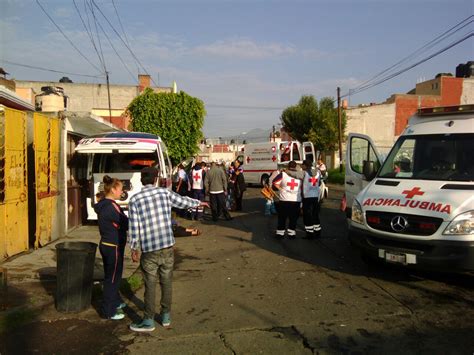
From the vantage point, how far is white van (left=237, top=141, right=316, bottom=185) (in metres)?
26.3

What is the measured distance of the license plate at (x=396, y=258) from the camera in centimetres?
613

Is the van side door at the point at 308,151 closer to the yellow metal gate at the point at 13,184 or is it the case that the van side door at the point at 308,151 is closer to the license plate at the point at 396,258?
the yellow metal gate at the point at 13,184

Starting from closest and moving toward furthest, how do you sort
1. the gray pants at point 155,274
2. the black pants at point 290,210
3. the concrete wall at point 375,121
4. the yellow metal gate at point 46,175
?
the gray pants at point 155,274, the yellow metal gate at point 46,175, the black pants at point 290,210, the concrete wall at point 375,121

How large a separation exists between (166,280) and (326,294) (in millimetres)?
2372

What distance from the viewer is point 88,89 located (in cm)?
4025

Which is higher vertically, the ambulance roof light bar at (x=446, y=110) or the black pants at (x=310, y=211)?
the ambulance roof light bar at (x=446, y=110)

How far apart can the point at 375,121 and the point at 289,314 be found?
44220mm

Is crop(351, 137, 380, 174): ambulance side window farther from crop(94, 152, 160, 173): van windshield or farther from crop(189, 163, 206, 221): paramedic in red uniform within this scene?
crop(189, 163, 206, 221): paramedic in red uniform

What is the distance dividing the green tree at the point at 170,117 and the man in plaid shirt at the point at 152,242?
16.2 metres

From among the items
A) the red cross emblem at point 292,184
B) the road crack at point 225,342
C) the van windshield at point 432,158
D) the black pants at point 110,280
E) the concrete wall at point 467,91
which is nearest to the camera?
the road crack at point 225,342

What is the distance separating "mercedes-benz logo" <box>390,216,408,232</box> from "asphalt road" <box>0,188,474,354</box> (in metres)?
0.88

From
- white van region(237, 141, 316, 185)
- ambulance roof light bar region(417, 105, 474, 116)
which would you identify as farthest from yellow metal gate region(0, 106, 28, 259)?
white van region(237, 141, 316, 185)

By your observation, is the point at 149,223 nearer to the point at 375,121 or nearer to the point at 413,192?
the point at 413,192

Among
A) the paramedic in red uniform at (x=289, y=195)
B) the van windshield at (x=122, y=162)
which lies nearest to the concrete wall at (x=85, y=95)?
the van windshield at (x=122, y=162)
